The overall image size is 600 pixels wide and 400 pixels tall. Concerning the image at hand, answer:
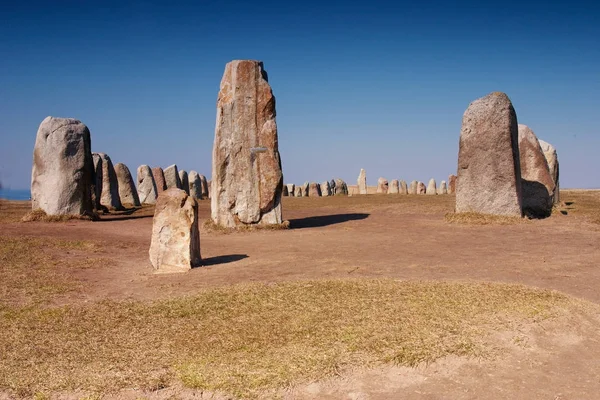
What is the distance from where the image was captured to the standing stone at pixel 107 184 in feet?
74.1

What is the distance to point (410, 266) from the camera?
27.9ft

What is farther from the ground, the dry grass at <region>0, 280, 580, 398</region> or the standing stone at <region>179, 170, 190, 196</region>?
the standing stone at <region>179, 170, 190, 196</region>

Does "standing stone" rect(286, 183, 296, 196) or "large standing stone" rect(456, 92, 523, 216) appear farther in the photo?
"standing stone" rect(286, 183, 296, 196)

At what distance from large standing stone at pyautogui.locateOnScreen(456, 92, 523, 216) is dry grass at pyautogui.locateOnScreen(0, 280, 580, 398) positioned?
8440 millimetres

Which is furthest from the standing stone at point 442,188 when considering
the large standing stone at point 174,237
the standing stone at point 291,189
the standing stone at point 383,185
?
the large standing stone at point 174,237

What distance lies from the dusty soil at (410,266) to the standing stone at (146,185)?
992 cm

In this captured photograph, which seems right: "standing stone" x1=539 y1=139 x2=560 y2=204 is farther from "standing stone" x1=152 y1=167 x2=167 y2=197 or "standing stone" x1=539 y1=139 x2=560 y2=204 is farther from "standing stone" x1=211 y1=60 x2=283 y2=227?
"standing stone" x1=152 y1=167 x2=167 y2=197

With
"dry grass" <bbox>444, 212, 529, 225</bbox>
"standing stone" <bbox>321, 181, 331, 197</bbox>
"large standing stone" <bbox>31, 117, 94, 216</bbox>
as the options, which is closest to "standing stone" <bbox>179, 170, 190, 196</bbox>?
"standing stone" <bbox>321, 181, 331, 197</bbox>

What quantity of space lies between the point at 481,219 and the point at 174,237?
887 cm

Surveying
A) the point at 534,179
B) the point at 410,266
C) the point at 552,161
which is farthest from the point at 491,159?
the point at 552,161

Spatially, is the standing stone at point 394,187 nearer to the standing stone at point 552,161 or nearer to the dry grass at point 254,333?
the standing stone at point 552,161

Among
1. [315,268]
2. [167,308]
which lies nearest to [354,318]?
[167,308]

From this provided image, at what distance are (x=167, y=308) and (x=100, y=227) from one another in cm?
983

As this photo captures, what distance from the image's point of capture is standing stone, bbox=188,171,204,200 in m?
32.7
